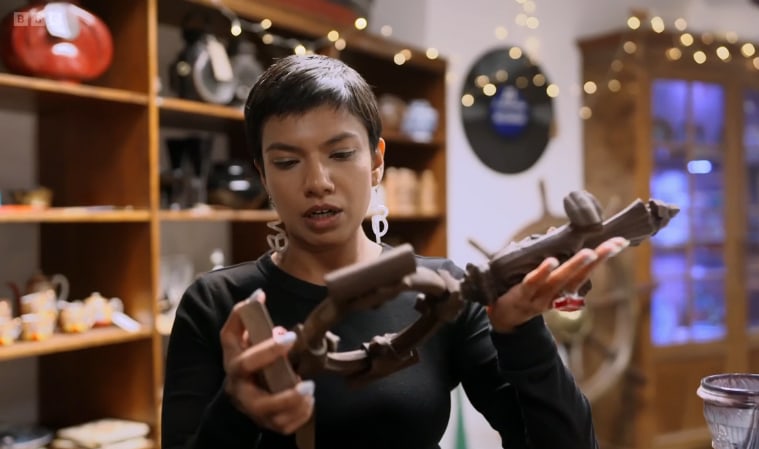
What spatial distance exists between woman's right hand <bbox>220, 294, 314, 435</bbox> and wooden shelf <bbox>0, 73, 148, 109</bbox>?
1.31m

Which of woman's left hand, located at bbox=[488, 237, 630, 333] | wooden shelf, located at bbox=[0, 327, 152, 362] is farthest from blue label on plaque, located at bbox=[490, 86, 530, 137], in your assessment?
woman's left hand, located at bbox=[488, 237, 630, 333]

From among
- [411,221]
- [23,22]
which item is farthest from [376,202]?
[411,221]

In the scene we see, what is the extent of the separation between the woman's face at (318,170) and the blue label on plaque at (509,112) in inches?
99.1

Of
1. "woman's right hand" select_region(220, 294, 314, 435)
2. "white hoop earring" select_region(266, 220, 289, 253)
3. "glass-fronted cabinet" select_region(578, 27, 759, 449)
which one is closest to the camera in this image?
"woman's right hand" select_region(220, 294, 314, 435)

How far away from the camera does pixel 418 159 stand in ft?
9.95

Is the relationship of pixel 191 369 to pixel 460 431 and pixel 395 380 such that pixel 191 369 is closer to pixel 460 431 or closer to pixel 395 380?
pixel 395 380

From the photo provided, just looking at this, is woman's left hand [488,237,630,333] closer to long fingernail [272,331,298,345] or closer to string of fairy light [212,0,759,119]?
long fingernail [272,331,298,345]

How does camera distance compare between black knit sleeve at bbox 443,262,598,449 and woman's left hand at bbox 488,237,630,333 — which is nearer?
woman's left hand at bbox 488,237,630,333

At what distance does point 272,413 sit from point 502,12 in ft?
9.97

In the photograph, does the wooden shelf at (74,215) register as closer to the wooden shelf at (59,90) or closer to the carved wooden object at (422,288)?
the wooden shelf at (59,90)

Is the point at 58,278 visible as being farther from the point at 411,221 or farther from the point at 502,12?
the point at 502,12

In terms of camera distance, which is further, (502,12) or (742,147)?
(742,147)

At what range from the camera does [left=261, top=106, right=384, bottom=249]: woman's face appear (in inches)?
30.6

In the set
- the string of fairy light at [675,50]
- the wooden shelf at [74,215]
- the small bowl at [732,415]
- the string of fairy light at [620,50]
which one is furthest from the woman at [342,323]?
the string of fairy light at [675,50]
